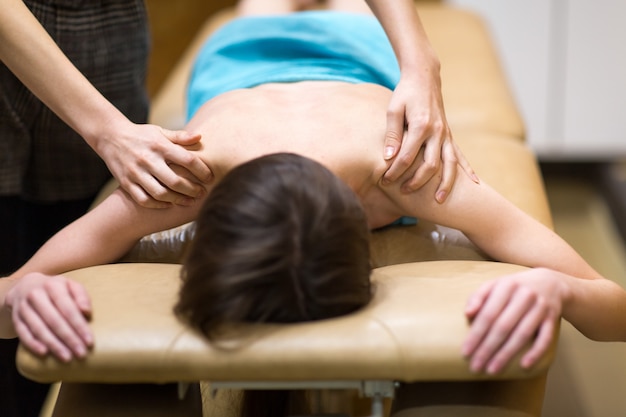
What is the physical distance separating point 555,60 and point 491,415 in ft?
8.45

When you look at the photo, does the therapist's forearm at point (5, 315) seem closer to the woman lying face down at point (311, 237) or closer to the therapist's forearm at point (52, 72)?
the woman lying face down at point (311, 237)

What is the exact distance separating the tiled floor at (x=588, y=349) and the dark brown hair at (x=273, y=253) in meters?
1.28

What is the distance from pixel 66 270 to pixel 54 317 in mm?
253

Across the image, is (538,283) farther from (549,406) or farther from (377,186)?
(549,406)

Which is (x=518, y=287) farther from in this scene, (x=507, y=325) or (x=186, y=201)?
(x=186, y=201)

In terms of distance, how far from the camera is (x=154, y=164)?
123 centimetres

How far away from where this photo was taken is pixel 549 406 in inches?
84.4

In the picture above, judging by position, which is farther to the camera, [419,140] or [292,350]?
[419,140]

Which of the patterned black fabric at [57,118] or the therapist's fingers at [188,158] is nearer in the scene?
the therapist's fingers at [188,158]

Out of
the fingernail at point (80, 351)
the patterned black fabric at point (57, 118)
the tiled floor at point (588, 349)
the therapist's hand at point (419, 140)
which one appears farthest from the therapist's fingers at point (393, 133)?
the tiled floor at point (588, 349)

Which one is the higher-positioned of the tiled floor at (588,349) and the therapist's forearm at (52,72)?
the therapist's forearm at (52,72)

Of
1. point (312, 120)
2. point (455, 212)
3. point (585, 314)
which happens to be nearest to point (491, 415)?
point (585, 314)

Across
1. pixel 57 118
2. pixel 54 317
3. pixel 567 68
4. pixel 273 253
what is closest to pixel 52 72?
pixel 57 118

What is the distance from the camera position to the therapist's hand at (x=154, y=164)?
123 centimetres
